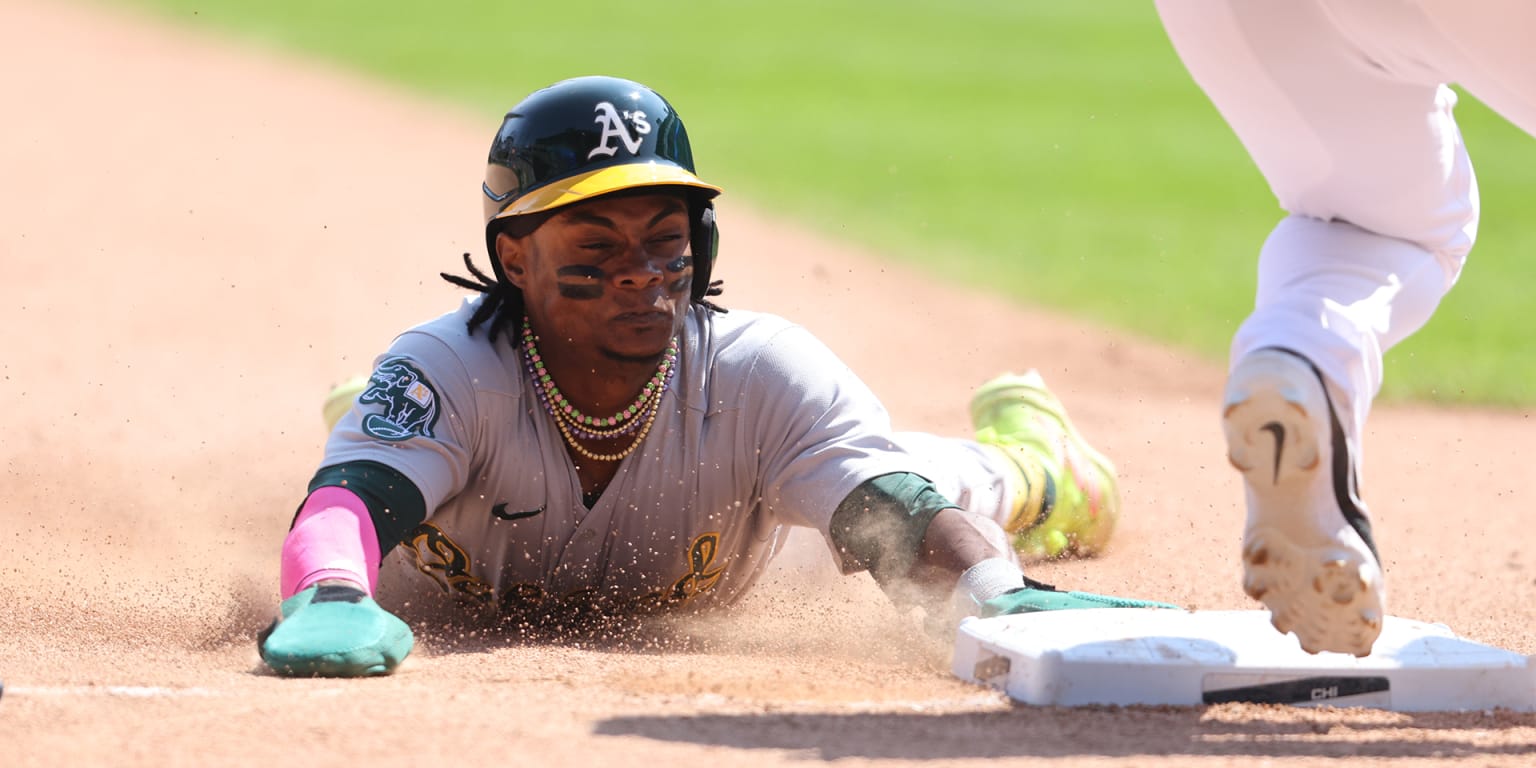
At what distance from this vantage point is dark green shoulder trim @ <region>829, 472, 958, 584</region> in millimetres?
3650

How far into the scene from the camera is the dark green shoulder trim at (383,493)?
11.5ft

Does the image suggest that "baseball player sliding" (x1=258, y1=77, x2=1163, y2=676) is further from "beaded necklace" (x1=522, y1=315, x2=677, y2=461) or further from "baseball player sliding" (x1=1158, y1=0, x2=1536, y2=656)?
"baseball player sliding" (x1=1158, y1=0, x2=1536, y2=656)

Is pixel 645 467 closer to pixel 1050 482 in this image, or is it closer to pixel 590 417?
pixel 590 417

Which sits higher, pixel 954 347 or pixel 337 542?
pixel 954 347

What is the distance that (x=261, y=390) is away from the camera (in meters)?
7.42

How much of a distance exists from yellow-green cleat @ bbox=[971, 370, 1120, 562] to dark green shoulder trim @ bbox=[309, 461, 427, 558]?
1.90 m

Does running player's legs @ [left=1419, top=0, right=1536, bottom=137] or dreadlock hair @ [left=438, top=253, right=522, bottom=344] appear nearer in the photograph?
running player's legs @ [left=1419, top=0, right=1536, bottom=137]

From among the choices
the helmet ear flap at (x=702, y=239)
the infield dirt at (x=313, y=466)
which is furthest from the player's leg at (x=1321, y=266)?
the helmet ear flap at (x=702, y=239)

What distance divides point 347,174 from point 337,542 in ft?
34.0

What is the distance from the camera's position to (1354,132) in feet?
9.04

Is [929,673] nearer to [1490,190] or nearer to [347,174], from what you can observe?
[347,174]

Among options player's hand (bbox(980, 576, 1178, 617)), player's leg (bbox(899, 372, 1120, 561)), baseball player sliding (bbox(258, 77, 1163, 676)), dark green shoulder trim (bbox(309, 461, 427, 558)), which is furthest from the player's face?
player's leg (bbox(899, 372, 1120, 561))

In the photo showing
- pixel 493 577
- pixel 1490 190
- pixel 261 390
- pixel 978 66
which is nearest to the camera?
pixel 493 577

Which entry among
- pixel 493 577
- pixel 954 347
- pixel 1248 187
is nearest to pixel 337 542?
pixel 493 577
